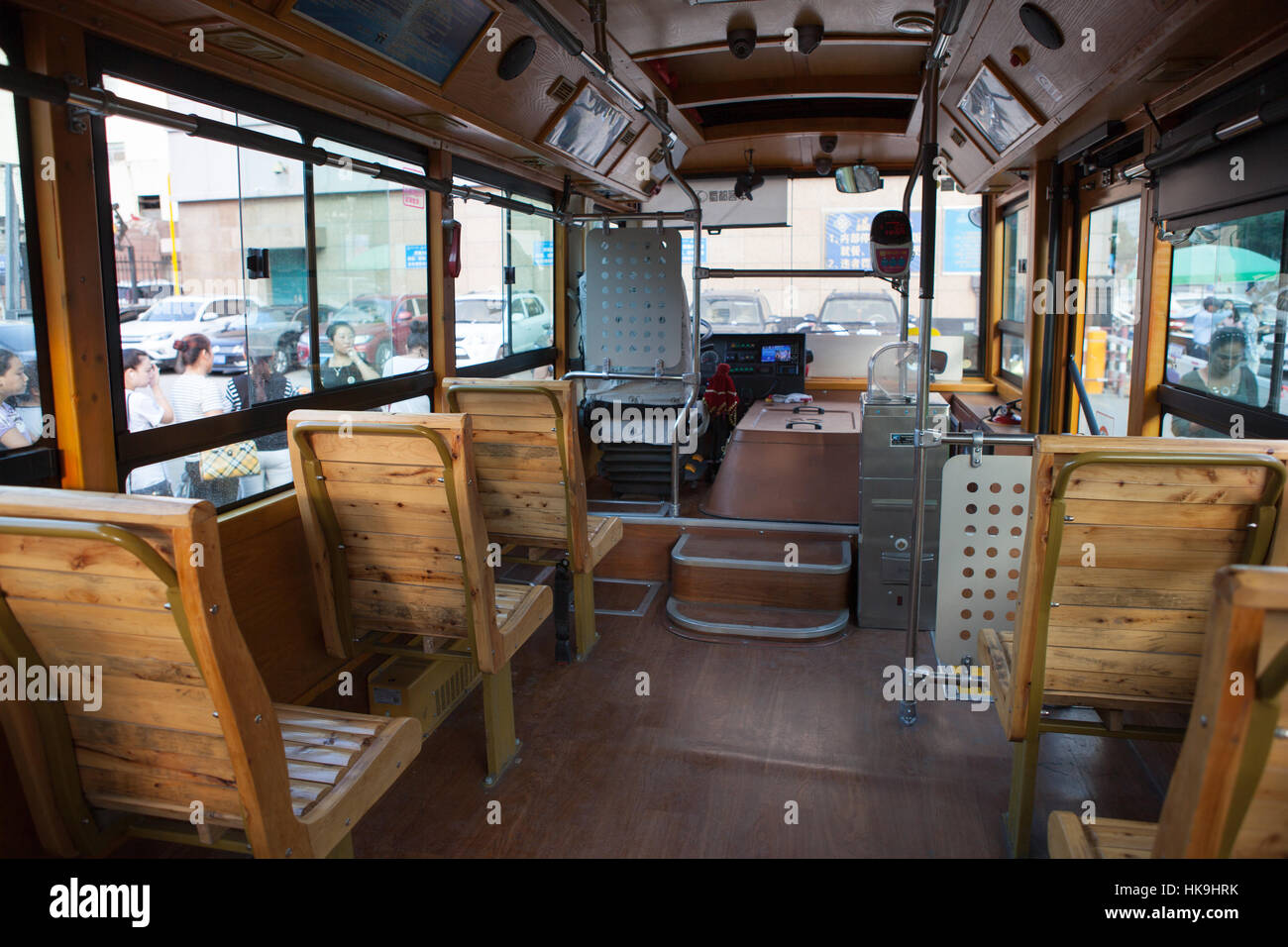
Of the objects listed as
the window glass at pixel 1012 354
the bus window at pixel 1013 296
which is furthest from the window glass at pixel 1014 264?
the window glass at pixel 1012 354

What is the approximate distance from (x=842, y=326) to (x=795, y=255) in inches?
29.5

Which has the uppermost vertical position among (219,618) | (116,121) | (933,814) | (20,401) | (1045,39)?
(1045,39)

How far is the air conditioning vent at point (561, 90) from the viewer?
3.69 metres

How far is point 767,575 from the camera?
412 cm

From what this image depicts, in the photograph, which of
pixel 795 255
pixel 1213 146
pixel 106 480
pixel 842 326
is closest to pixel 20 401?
pixel 106 480

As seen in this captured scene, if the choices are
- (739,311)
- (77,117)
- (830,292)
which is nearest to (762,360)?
(739,311)

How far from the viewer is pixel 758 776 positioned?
2.76m

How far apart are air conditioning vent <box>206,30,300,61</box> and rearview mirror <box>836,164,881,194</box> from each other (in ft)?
13.2

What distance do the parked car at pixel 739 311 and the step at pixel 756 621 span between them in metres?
3.12

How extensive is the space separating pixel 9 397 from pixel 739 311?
5.29 m

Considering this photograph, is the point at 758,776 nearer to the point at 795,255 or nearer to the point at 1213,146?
the point at 1213,146

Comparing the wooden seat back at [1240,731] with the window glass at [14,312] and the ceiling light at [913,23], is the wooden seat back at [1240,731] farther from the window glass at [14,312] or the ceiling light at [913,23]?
the ceiling light at [913,23]
